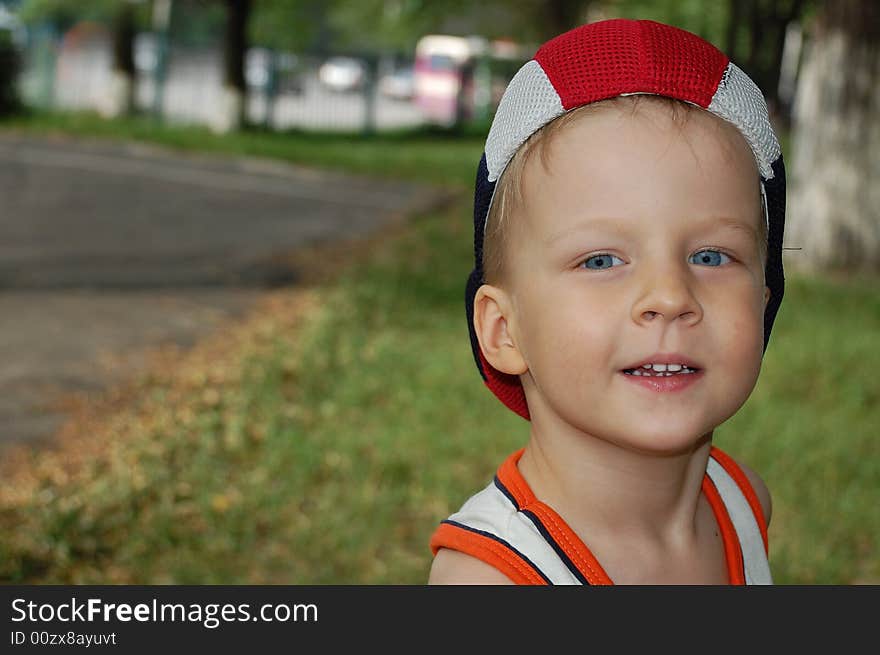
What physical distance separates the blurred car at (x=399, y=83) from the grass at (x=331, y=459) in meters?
39.9

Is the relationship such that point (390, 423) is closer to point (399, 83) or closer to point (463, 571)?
point (463, 571)

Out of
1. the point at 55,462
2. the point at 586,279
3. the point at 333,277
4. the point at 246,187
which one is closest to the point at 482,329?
the point at 586,279

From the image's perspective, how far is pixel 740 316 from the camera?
1500 millimetres

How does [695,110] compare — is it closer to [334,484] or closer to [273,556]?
[273,556]

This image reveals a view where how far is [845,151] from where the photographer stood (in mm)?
8492

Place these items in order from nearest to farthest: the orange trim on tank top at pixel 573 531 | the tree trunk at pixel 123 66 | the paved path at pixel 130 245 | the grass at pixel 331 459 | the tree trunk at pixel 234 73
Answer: the orange trim on tank top at pixel 573 531
the grass at pixel 331 459
the paved path at pixel 130 245
the tree trunk at pixel 234 73
the tree trunk at pixel 123 66

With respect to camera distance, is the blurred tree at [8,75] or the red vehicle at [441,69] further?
the red vehicle at [441,69]

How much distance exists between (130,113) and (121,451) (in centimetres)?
2152

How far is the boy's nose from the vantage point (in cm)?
144

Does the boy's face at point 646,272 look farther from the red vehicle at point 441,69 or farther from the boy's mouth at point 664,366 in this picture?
the red vehicle at point 441,69

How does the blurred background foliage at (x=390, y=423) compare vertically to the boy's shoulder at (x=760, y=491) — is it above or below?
below

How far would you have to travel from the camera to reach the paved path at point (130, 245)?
6117 millimetres

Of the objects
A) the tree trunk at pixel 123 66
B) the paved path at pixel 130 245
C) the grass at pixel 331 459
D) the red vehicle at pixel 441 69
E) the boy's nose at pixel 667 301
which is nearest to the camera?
the boy's nose at pixel 667 301

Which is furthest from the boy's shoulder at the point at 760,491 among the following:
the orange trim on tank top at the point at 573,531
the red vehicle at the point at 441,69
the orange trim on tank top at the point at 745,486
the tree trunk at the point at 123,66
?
the red vehicle at the point at 441,69
